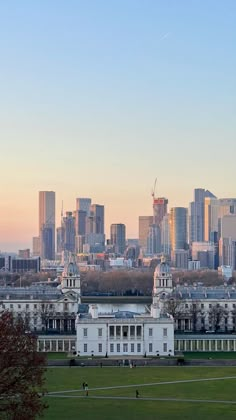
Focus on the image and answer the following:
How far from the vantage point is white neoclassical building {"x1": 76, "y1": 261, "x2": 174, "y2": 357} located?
68.6 m

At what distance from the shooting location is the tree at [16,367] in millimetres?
28641

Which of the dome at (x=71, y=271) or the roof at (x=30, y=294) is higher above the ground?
the dome at (x=71, y=271)

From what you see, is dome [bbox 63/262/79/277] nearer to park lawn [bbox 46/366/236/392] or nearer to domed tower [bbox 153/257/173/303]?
domed tower [bbox 153/257/173/303]

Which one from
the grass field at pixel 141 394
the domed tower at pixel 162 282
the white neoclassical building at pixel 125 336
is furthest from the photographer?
the domed tower at pixel 162 282

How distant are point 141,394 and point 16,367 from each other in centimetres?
1913

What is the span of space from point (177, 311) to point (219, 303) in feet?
18.1

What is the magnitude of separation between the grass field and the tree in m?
11.6

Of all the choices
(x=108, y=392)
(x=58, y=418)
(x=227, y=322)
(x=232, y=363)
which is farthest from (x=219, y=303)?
(x=58, y=418)

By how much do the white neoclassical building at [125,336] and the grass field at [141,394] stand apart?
28.6 feet

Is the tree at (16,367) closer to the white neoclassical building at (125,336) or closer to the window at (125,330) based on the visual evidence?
the white neoclassical building at (125,336)

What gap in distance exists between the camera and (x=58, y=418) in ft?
134

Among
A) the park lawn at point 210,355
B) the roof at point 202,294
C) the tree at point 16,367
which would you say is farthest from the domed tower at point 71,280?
the tree at point 16,367

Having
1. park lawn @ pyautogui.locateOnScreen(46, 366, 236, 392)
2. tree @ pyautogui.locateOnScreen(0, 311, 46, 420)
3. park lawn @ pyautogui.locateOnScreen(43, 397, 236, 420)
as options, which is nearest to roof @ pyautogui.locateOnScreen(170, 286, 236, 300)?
park lawn @ pyautogui.locateOnScreen(46, 366, 236, 392)

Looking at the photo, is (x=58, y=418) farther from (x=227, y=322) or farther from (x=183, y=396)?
(x=227, y=322)
